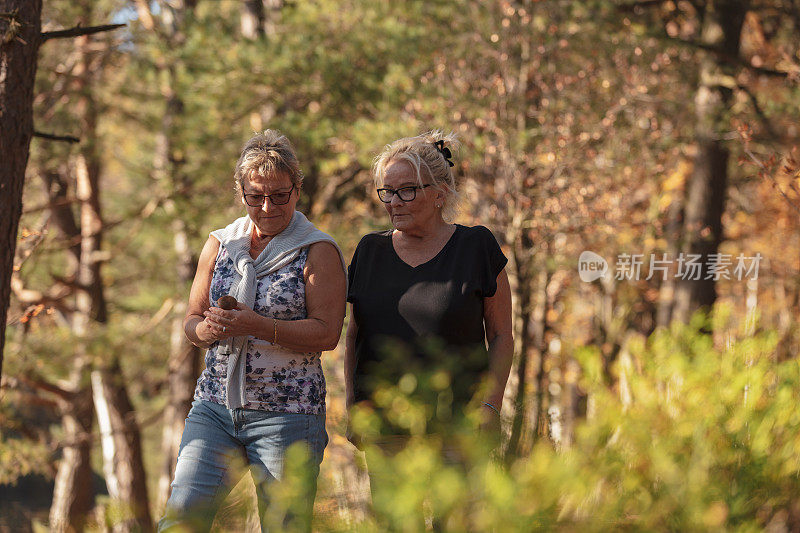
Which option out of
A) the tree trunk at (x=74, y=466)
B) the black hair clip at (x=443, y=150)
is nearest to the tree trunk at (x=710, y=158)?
the black hair clip at (x=443, y=150)

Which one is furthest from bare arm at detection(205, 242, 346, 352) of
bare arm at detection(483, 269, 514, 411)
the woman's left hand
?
bare arm at detection(483, 269, 514, 411)

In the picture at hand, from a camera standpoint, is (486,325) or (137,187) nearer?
(486,325)

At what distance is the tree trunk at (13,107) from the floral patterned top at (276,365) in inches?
60.3

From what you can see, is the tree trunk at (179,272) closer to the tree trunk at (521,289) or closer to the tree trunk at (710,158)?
the tree trunk at (521,289)

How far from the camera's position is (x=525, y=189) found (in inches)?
334

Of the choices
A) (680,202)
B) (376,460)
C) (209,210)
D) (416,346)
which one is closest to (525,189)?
(680,202)

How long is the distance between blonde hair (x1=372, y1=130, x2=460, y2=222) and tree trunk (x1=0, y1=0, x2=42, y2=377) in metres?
1.85

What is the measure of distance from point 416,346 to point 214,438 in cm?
75

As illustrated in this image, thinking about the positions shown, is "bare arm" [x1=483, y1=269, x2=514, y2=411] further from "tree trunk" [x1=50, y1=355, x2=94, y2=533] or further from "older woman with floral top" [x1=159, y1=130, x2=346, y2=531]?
"tree trunk" [x1=50, y1=355, x2=94, y2=533]

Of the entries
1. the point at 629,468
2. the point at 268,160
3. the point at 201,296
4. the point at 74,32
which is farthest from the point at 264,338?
the point at 74,32

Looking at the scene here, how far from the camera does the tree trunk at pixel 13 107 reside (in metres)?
4.00

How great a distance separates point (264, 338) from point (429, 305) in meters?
0.57

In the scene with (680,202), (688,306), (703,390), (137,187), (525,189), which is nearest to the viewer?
(703,390)

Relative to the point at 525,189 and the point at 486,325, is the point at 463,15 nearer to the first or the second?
the point at 525,189
